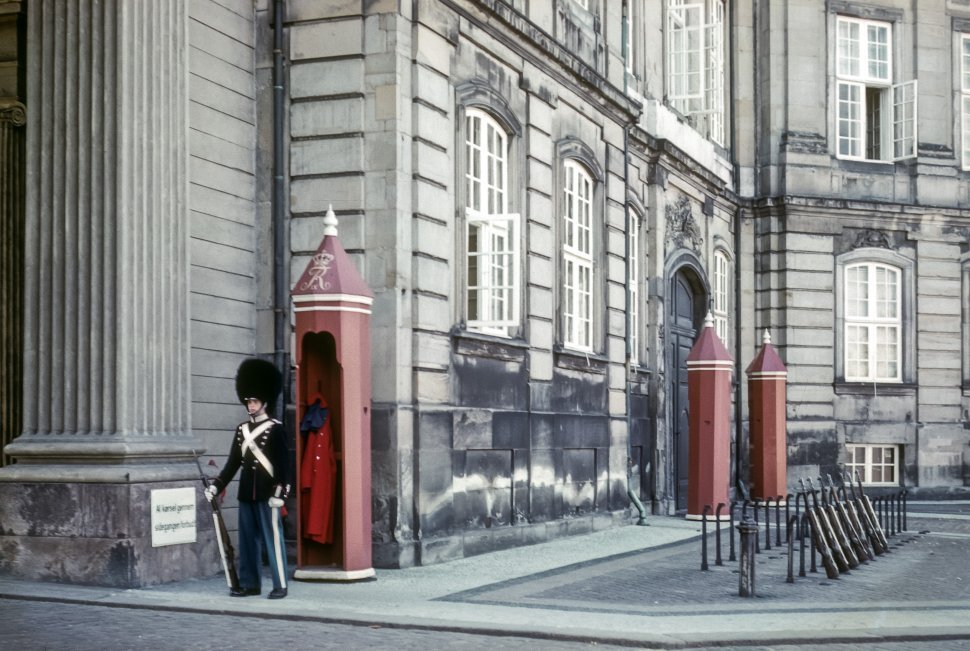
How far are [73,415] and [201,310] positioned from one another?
5.69ft

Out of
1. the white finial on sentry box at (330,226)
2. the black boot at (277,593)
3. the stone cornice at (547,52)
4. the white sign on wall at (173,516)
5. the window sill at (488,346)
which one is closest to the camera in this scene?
the black boot at (277,593)

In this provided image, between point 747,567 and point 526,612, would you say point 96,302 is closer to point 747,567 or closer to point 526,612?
point 526,612

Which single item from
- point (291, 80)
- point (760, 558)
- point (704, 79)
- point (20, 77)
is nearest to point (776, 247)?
point (704, 79)

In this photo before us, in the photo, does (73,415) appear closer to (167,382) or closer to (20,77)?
(167,382)

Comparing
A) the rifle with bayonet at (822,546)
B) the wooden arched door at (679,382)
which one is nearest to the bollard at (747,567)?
the rifle with bayonet at (822,546)

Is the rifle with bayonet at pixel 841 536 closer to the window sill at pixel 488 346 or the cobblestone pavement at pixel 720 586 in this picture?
the cobblestone pavement at pixel 720 586

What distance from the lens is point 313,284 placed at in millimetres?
12688

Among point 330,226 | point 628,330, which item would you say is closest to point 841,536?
point 330,226

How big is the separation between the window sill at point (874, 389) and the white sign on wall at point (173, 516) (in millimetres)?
19456

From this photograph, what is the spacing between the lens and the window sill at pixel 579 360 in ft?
60.9

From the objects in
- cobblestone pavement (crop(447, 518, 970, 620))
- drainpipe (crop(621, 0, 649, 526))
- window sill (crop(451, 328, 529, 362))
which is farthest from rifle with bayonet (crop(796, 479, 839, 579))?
drainpipe (crop(621, 0, 649, 526))

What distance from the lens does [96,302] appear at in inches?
490

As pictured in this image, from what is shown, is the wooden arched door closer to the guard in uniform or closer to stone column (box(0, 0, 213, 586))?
stone column (box(0, 0, 213, 586))

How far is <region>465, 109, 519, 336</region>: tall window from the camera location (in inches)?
620
